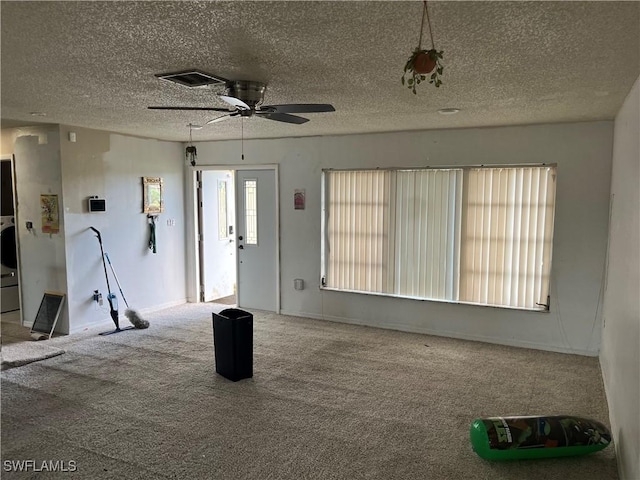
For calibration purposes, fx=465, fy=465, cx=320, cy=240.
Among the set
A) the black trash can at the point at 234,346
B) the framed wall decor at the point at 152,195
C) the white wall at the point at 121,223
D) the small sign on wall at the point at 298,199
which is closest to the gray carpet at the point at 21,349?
the white wall at the point at 121,223

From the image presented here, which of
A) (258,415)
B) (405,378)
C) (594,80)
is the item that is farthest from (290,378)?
(594,80)

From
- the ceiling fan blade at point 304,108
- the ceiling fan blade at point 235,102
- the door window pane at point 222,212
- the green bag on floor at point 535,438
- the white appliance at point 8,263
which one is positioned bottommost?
the green bag on floor at point 535,438

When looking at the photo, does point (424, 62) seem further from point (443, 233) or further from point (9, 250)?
point (9, 250)

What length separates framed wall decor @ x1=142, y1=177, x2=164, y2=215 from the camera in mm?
6484

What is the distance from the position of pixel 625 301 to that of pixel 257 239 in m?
4.73

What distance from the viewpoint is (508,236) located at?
5.17 metres

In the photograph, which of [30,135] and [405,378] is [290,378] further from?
[30,135]

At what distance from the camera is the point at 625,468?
104 inches

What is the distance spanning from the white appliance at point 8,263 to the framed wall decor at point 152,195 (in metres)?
1.64

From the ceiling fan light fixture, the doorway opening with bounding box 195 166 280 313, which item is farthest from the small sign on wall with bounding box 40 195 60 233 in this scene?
the ceiling fan light fixture

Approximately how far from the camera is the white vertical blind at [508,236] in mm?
5023

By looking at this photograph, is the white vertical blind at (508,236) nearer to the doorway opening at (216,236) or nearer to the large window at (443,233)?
the large window at (443,233)

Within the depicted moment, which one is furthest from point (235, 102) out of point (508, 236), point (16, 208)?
point (16, 208)

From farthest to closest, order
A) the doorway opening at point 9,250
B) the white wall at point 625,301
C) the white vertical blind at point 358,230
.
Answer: the doorway opening at point 9,250, the white vertical blind at point 358,230, the white wall at point 625,301
